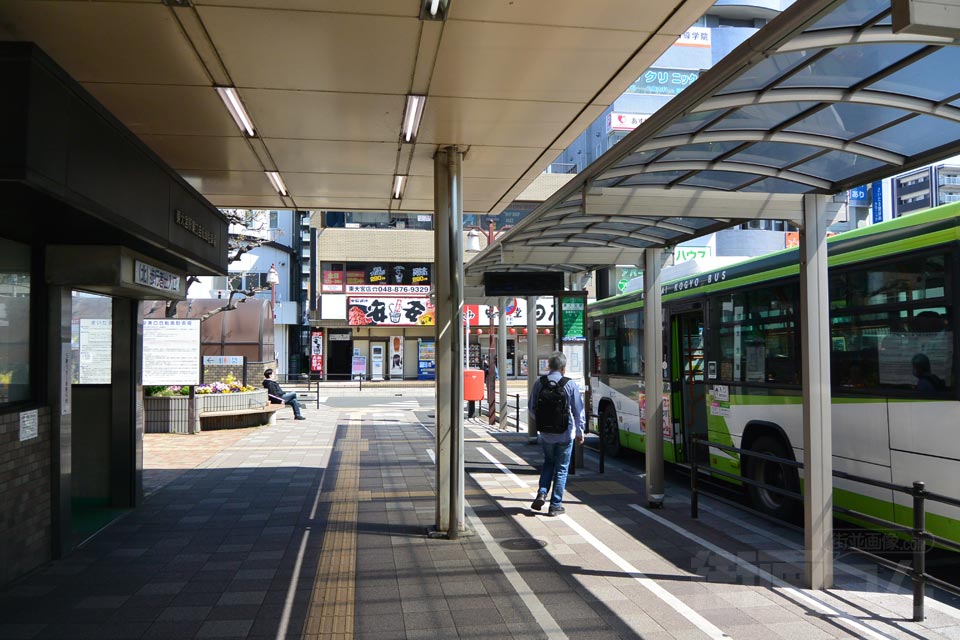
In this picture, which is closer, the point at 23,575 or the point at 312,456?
the point at 23,575

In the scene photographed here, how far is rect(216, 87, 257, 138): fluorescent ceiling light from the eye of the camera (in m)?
5.37

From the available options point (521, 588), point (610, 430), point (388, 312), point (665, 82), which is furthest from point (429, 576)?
point (665, 82)

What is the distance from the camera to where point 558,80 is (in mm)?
5238

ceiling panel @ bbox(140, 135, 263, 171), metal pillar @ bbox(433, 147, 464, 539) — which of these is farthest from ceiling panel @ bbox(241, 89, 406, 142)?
metal pillar @ bbox(433, 147, 464, 539)

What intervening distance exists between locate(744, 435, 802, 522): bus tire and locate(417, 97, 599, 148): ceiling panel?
154 inches

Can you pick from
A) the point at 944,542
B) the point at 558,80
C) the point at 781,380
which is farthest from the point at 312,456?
the point at 944,542

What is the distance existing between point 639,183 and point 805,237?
170cm

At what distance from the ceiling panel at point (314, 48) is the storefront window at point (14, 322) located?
7.43ft

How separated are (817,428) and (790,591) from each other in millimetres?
1185

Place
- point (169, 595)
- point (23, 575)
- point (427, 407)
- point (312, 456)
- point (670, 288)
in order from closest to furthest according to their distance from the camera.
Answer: point (169, 595), point (23, 575), point (670, 288), point (312, 456), point (427, 407)

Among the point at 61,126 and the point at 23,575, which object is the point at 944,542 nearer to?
the point at 61,126

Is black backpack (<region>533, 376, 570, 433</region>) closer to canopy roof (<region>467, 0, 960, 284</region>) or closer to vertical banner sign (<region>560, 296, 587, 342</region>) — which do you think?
canopy roof (<region>467, 0, 960, 284</region>)

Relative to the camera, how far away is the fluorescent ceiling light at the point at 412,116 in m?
5.59

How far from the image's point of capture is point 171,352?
542 inches
